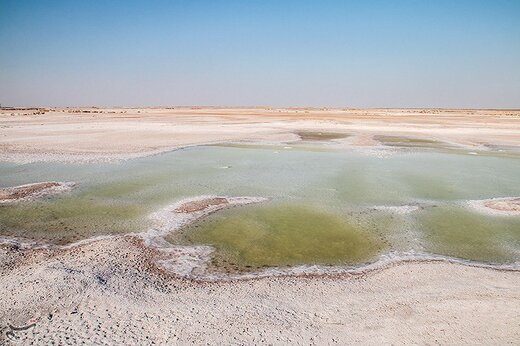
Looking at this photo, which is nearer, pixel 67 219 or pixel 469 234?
pixel 469 234

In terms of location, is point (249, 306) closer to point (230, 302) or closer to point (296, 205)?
point (230, 302)

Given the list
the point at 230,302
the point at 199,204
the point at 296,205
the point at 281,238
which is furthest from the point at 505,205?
the point at 230,302

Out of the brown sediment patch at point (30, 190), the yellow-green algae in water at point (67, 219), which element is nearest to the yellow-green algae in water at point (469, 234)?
the yellow-green algae in water at point (67, 219)

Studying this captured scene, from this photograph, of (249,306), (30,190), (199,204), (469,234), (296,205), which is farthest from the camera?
(30,190)

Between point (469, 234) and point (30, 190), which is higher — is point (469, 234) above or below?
below

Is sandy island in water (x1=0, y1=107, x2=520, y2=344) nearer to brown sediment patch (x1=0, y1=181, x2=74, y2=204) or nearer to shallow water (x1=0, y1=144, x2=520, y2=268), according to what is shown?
shallow water (x1=0, y1=144, x2=520, y2=268)

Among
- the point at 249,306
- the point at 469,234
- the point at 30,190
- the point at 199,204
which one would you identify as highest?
the point at 30,190
